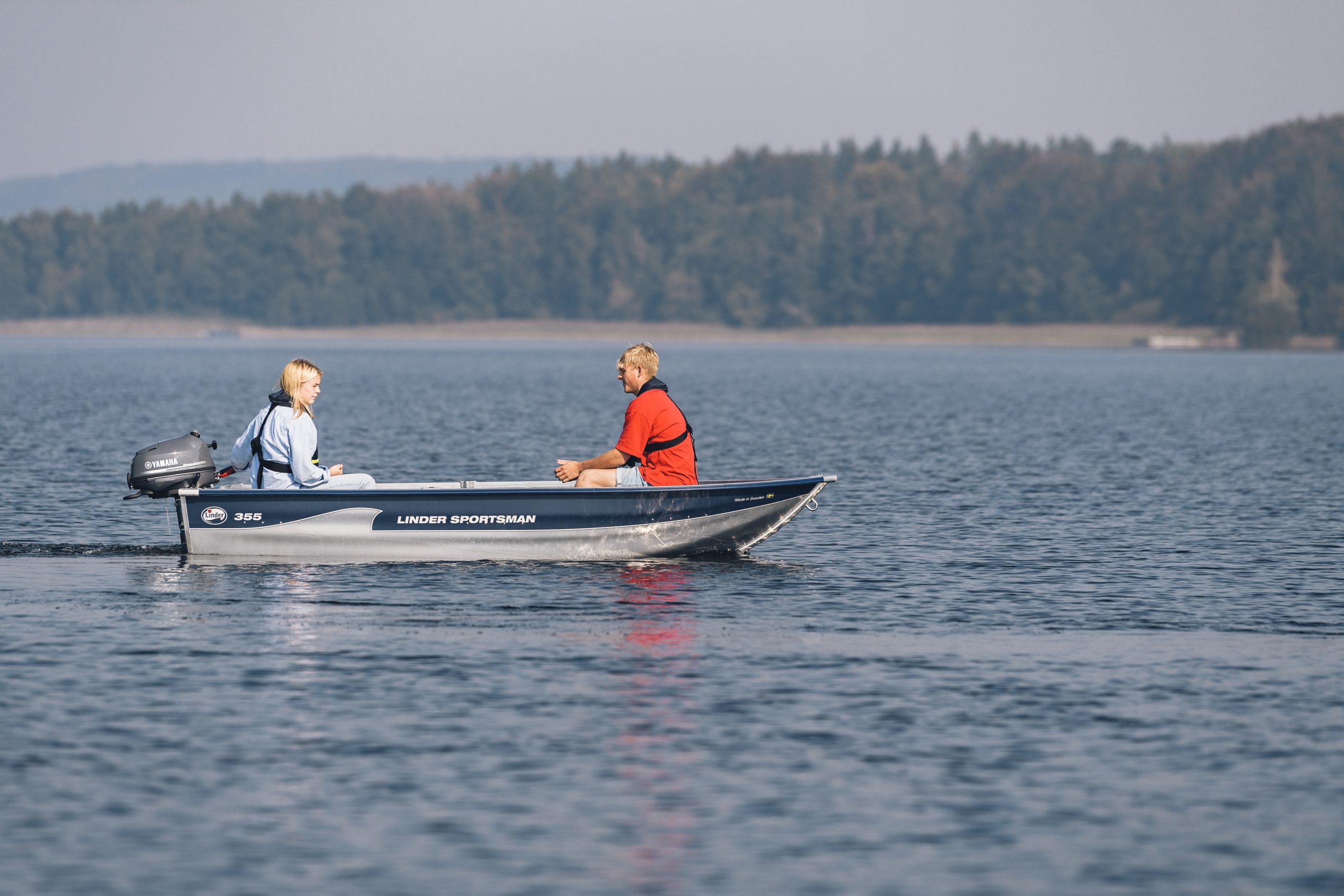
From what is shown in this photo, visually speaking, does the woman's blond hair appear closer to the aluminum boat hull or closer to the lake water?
the aluminum boat hull

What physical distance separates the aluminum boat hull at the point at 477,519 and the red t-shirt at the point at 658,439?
28 centimetres

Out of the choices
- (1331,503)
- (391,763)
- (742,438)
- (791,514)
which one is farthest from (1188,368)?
(391,763)

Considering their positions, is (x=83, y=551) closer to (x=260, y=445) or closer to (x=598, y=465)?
(x=260, y=445)

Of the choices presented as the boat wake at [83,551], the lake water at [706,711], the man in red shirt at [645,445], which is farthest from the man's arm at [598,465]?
the boat wake at [83,551]

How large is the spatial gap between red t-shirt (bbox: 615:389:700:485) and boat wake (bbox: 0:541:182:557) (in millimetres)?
5341

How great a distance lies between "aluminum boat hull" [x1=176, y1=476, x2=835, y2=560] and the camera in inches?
783

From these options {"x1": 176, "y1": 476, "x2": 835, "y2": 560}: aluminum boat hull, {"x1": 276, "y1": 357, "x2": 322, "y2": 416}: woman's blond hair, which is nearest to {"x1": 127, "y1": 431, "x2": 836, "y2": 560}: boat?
{"x1": 176, "y1": 476, "x2": 835, "y2": 560}: aluminum boat hull

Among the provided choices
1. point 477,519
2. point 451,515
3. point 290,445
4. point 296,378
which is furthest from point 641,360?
point 290,445

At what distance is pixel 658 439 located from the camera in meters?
20.0

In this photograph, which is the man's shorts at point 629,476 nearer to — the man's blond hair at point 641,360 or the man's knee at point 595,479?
the man's knee at point 595,479

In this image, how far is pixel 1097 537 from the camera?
81.3 ft

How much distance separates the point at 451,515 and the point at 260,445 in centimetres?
214

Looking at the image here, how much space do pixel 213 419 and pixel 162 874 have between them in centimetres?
5033

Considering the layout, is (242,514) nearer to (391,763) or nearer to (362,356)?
(391,763)
